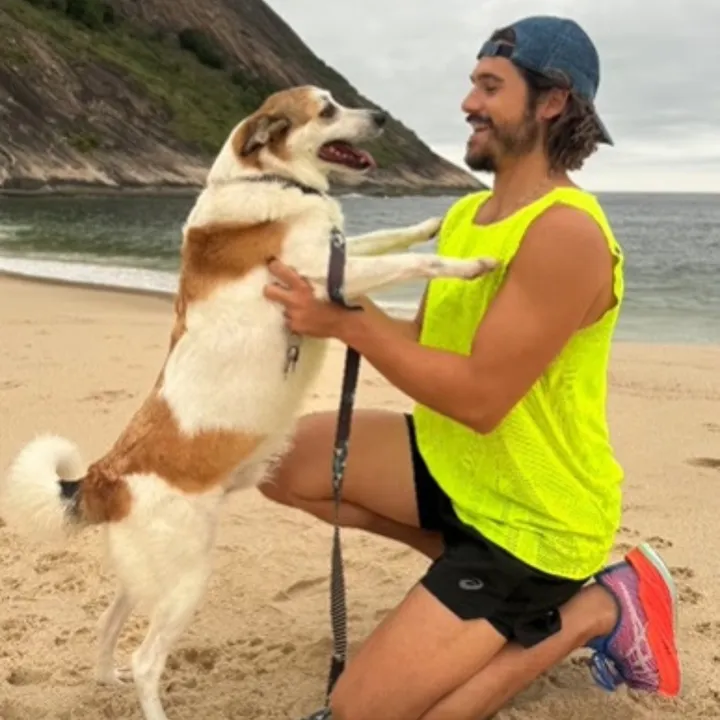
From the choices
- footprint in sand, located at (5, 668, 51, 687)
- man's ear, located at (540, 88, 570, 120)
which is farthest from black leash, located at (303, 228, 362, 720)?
footprint in sand, located at (5, 668, 51, 687)

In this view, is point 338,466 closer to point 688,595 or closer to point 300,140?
point 300,140

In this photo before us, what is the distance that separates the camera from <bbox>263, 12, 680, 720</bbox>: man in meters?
2.53

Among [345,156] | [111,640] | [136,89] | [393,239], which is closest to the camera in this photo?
[111,640]

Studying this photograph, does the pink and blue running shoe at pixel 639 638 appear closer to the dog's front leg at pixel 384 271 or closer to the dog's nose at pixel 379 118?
the dog's front leg at pixel 384 271

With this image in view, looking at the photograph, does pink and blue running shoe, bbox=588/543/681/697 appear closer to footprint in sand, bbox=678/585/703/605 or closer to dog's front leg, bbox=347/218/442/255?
footprint in sand, bbox=678/585/703/605

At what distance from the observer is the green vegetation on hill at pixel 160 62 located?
5353 centimetres

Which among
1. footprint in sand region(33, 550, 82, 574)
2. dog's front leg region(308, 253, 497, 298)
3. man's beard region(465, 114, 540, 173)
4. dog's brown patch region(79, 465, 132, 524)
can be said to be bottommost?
footprint in sand region(33, 550, 82, 574)

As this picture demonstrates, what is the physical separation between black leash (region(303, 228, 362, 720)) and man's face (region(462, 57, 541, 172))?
476 mm

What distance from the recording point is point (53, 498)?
2.70m

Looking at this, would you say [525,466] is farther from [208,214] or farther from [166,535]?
[208,214]

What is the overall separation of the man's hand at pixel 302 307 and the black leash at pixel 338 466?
0.19ft

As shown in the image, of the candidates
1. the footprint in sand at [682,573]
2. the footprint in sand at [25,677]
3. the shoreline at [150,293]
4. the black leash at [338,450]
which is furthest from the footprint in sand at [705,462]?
the shoreline at [150,293]

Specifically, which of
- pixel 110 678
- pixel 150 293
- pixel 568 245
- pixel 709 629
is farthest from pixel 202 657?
pixel 150 293

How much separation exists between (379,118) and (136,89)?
5398 centimetres
